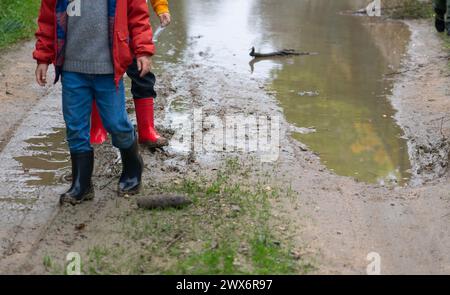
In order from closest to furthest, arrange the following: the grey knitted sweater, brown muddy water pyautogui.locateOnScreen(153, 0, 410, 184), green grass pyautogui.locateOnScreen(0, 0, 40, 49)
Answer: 1. the grey knitted sweater
2. brown muddy water pyautogui.locateOnScreen(153, 0, 410, 184)
3. green grass pyautogui.locateOnScreen(0, 0, 40, 49)

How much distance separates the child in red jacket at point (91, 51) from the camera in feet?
14.4

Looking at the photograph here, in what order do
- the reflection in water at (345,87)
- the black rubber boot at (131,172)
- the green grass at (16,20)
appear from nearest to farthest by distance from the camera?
the black rubber boot at (131,172)
the reflection in water at (345,87)
the green grass at (16,20)

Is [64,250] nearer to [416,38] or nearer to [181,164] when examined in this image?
[181,164]

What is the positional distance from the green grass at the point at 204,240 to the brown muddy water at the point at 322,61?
1.43 meters

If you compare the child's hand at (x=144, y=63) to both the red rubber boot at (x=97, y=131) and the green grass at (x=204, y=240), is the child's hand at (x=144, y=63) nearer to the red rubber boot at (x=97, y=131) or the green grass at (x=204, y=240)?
the green grass at (x=204, y=240)

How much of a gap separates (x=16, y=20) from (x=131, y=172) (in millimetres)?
6525

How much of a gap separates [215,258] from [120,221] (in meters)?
0.84

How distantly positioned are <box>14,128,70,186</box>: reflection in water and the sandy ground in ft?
0.70

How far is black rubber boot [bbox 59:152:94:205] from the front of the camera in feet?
15.3

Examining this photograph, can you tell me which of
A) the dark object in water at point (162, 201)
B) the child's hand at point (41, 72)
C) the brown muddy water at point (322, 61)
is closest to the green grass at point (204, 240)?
the dark object in water at point (162, 201)

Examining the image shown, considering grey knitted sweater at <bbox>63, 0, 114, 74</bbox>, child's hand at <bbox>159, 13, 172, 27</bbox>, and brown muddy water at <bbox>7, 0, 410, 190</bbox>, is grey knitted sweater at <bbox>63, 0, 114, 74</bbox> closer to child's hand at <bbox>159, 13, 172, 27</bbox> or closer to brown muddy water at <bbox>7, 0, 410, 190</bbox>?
child's hand at <bbox>159, 13, 172, 27</bbox>

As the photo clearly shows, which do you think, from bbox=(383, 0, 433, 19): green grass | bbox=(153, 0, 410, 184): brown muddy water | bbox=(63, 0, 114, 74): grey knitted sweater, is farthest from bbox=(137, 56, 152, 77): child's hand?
bbox=(383, 0, 433, 19): green grass

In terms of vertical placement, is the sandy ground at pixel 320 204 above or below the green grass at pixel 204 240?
below

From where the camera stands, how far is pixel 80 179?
4.69m
